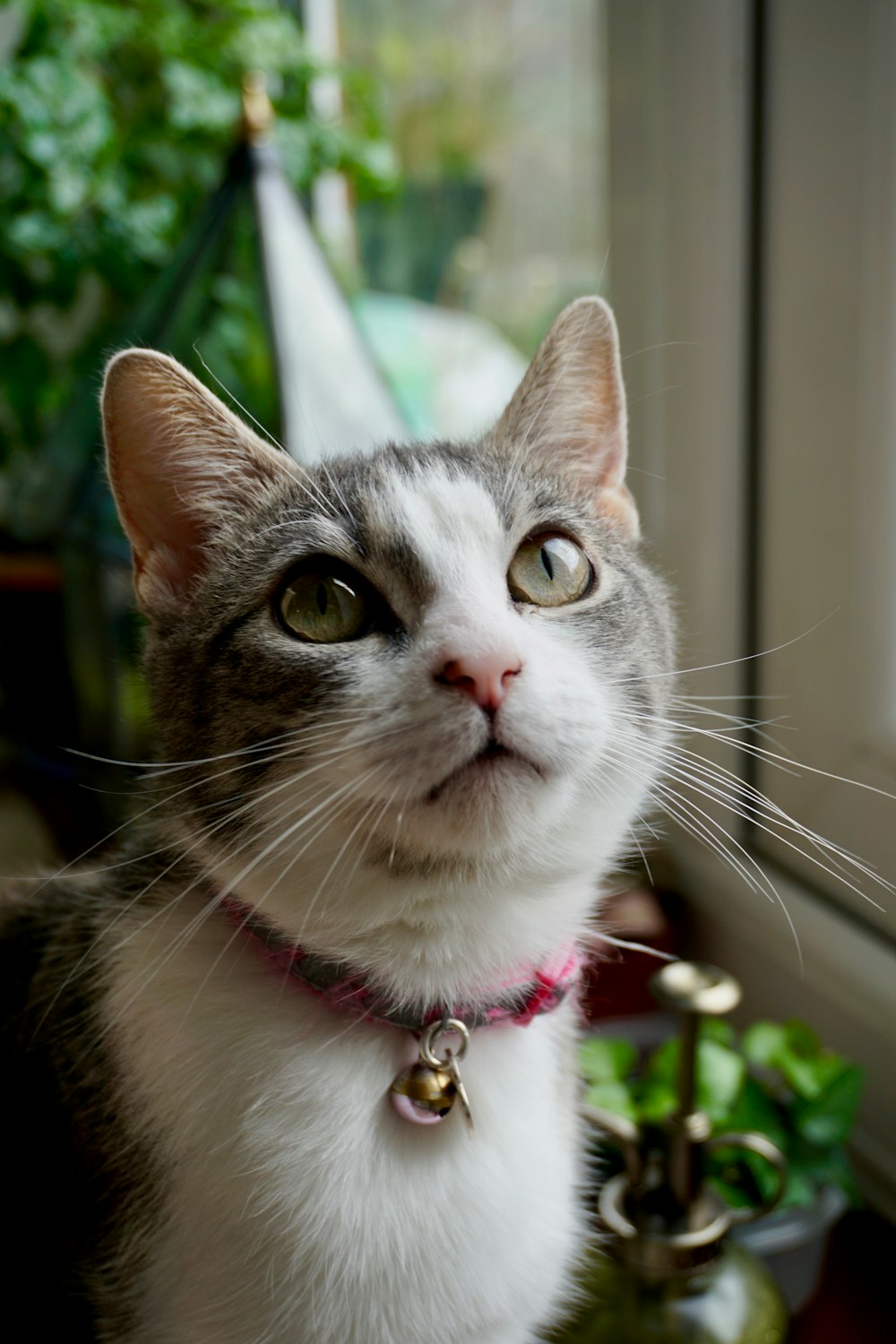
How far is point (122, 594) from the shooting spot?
131cm

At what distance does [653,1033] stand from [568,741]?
666mm

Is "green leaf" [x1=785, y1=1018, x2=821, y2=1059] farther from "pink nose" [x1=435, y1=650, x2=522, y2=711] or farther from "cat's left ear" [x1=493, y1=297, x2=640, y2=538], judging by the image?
"pink nose" [x1=435, y1=650, x2=522, y2=711]

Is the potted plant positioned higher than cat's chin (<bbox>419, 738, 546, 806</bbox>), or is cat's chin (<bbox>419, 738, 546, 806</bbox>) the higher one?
cat's chin (<bbox>419, 738, 546, 806</bbox>)

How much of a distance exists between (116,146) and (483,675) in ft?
4.40

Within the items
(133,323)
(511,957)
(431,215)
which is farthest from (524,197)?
(511,957)

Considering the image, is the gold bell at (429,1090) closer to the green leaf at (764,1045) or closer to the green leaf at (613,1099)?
the green leaf at (613,1099)

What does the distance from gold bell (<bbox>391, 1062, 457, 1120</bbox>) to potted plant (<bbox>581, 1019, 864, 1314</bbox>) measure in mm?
333

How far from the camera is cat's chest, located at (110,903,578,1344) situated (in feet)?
1.95

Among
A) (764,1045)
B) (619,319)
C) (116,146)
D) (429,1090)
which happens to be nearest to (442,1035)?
(429,1090)

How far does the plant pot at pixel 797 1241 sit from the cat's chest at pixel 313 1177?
29 centimetres

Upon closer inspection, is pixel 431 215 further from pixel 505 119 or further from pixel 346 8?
pixel 346 8

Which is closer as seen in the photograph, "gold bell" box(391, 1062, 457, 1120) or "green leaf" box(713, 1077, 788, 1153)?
"gold bell" box(391, 1062, 457, 1120)

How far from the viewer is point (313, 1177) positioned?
1.96 ft

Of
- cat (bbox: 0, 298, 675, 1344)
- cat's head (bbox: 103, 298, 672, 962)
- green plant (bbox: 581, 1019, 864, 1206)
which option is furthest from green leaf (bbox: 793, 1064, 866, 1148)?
cat's head (bbox: 103, 298, 672, 962)
